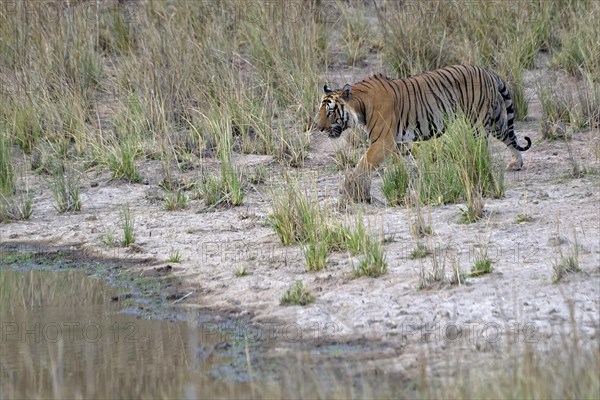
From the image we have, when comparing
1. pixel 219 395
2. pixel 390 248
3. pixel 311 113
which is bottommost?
pixel 219 395

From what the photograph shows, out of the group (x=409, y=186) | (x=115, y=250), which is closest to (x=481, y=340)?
(x=409, y=186)

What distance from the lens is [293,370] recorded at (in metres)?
5.78

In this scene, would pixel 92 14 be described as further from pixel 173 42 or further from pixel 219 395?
pixel 219 395

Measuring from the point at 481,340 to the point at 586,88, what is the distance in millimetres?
5489

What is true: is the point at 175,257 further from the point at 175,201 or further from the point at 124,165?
the point at 124,165

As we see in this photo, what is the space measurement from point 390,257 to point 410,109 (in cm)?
244

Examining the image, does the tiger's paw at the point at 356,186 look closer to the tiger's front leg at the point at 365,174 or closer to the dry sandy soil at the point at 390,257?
the tiger's front leg at the point at 365,174

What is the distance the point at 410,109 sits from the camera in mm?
9641

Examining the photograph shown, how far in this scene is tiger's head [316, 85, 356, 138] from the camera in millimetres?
9391

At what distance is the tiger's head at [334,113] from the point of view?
939 cm

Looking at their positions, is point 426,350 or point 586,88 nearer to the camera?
point 426,350

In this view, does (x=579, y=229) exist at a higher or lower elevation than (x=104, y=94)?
lower

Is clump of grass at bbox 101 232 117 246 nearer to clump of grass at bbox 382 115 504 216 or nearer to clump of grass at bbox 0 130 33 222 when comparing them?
clump of grass at bbox 0 130 33 222

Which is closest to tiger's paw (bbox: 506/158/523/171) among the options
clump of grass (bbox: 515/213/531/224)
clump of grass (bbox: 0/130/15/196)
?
clump of grass (bbox: 515/213/531/224)
